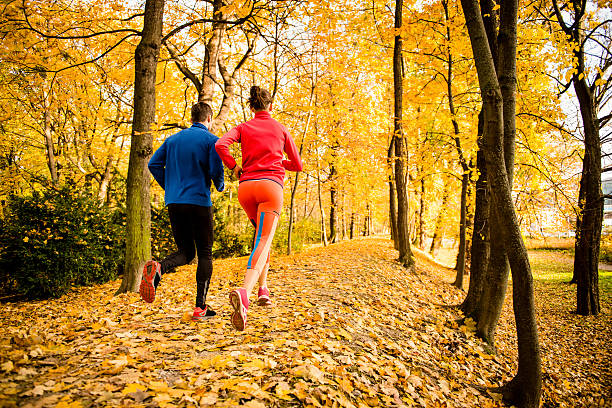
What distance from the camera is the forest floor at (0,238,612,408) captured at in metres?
2.11

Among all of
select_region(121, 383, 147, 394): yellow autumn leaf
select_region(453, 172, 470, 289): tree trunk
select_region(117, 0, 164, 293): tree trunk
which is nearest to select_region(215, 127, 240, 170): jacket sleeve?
select_region(121, 383, 147, 394): yellow autumn leaf

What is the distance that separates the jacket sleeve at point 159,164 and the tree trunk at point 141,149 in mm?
2104

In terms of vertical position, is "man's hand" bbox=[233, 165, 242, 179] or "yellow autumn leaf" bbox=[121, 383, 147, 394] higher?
"man's hand" bbox=[233, 165, 242, 179]

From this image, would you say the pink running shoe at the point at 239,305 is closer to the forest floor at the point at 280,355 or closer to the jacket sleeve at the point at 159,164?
the forest floor at the point at 280,355

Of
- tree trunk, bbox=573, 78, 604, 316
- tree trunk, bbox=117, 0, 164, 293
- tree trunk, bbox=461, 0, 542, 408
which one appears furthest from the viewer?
tree trunk, bbox=573, 78, 604, 316

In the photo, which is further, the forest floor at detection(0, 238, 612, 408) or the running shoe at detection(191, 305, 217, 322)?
the running shoe at detection(191, 305, 217, 322)

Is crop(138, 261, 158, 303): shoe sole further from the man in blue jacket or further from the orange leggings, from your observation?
the orange leggings

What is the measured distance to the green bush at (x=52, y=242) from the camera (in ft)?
21.5

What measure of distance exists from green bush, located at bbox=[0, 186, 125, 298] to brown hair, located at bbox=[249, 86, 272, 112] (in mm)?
6275

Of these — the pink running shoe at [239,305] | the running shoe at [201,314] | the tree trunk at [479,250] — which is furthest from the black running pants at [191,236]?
the tree trunk at [479,250]

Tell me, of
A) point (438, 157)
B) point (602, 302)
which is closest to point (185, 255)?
point (438, 157)

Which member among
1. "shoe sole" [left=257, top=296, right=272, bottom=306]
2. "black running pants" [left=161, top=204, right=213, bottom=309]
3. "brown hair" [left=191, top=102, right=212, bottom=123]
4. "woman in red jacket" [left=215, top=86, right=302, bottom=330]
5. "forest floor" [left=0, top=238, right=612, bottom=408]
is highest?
"brown hair" [left=191, top=102, right=212, bottom=123]

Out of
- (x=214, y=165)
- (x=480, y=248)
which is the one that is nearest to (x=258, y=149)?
(x=214, y=165)

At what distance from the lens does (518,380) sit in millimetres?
3648
